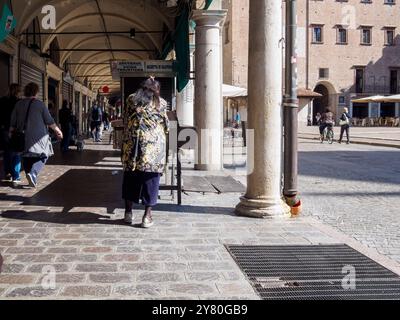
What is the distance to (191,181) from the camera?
31.6ft

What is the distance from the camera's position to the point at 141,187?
5957mm

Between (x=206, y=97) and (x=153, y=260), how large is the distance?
24.3 ft

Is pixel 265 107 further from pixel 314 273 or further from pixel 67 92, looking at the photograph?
pixel 67 92

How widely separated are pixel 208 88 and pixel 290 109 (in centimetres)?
501

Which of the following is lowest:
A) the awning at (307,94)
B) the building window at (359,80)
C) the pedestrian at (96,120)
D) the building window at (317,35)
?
the pedestrian at (96,120)

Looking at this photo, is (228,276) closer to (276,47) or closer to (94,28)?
(276,47)

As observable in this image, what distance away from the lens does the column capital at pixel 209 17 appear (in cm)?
1154

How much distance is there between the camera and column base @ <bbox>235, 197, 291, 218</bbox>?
21.1 feet

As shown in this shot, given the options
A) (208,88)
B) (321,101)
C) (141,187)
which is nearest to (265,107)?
(141,187)

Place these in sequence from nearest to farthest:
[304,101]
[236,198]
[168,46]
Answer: [236,198], [168,46], [304,101]

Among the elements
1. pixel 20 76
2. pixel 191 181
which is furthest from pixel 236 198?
pixel 20 76

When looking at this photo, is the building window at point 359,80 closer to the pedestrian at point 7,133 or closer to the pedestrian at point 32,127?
the pedestrian at point 7,133

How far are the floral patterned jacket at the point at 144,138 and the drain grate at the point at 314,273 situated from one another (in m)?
1.41

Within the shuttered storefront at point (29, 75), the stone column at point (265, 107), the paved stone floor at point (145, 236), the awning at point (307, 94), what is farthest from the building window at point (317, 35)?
the stone column at point (265, 107)
